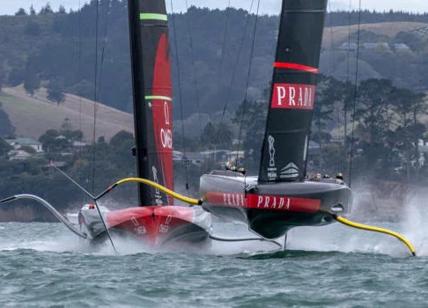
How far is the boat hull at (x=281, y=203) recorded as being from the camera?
22.3 m

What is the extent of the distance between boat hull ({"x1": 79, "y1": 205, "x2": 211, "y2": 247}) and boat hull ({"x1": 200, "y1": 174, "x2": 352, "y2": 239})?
1.64 meters

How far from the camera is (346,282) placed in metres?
18.8

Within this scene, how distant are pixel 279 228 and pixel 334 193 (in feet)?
3.34

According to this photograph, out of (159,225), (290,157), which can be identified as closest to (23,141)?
(159,225)

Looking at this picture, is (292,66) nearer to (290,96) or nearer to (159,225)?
(290,96)

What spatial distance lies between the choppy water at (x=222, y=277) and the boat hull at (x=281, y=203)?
50 centimetres

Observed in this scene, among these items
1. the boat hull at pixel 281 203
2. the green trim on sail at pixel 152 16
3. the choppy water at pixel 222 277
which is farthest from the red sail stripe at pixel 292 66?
the green trim on sail at pixel 152 16

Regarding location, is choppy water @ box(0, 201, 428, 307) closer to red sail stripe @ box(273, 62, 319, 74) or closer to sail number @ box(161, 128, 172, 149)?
sail number @ box(161, 128, 172, 149)

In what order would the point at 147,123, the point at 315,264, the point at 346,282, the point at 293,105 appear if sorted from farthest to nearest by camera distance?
the point at 147,123 < the point at 293,105 < the point at 315,264 < the point at 346,282

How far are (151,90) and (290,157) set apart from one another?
15.3 feet

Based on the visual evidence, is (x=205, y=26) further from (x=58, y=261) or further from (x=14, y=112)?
(x=58, y=261)

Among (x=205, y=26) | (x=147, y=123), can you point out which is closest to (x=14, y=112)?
(x=205, y=26)

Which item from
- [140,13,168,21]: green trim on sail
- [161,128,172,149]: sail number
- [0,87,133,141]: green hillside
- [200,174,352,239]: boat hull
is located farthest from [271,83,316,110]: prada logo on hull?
[0,87,133,141]: green hillside

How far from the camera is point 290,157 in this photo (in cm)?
2275
